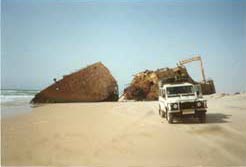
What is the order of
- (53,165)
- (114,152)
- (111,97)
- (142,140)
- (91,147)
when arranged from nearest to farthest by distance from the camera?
(53,165) → (114,152) → (91,147) → (142,140) → (111,97)

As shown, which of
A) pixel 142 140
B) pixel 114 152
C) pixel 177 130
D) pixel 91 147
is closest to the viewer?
pixel 114 152

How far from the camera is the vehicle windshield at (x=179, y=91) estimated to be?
1052 cm

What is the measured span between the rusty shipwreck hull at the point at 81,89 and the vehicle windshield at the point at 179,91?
47.7ft

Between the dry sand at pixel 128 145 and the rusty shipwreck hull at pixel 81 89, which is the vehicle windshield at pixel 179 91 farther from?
the rusty shipwreck hull at pixel 81 89

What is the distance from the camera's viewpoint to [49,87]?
24.3 m

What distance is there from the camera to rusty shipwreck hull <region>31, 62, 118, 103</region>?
24141 millimetres

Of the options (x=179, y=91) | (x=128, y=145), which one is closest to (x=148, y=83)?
(x=179, y=91)

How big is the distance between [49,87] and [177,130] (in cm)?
1797

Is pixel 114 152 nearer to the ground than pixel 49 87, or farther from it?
nearer to the ground

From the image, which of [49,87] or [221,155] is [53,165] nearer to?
[221,155]

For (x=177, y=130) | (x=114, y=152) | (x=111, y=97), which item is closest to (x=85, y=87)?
(x=111, y=97)

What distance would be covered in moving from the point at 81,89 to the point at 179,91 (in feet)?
49.5

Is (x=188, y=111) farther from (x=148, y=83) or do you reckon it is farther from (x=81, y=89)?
(x=81, y=89)

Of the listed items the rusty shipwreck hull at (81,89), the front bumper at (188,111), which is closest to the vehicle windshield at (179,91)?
the front bumper at (188,111)
